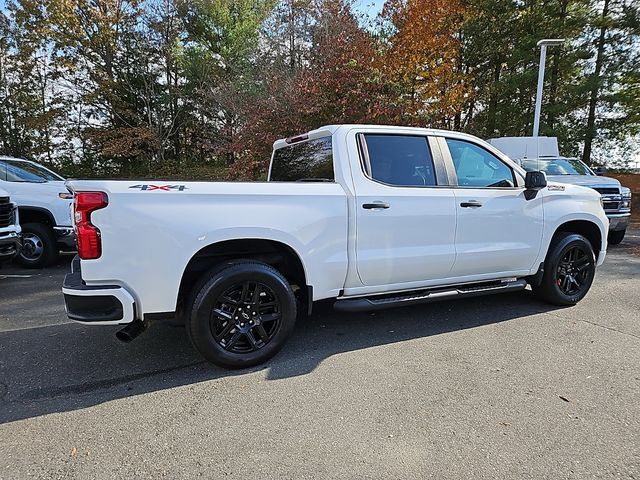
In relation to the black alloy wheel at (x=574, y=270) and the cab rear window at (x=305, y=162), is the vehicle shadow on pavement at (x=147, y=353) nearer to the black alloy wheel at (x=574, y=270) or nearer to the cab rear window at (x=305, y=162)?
the black alloy wheel at (x=574, y=270)

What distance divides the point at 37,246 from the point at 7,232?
5.20ft

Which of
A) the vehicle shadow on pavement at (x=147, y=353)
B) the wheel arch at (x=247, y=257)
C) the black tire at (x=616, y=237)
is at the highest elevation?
the wheel arch at (x=247, y=257)

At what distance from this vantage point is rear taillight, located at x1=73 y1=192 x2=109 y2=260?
2816 millimetres

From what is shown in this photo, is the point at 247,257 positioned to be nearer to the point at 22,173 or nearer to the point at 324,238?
the point at 324,238

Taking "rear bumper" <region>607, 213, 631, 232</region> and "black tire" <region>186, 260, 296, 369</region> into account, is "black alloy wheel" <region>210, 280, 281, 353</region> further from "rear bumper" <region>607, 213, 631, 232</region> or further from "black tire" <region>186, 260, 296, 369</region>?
"rear bumper" <region>607, 213, 631, 232</region>

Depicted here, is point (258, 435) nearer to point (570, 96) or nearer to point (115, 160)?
point (570, 96)

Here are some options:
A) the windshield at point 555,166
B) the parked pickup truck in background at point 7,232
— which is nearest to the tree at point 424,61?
the windshield at point 555,166

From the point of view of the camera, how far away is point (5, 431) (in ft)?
8.39

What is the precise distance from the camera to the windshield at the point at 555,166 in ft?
32.6

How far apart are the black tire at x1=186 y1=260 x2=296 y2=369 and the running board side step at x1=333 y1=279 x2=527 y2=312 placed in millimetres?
545

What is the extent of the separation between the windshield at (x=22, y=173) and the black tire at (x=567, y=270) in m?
7.90

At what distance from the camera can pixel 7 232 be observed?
5.58m

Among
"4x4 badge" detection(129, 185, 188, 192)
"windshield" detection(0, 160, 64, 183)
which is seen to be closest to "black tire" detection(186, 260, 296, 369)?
"4x4 badge" detection(129, 185, 188, 192)

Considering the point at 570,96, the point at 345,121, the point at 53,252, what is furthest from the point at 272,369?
the point at 570,96
